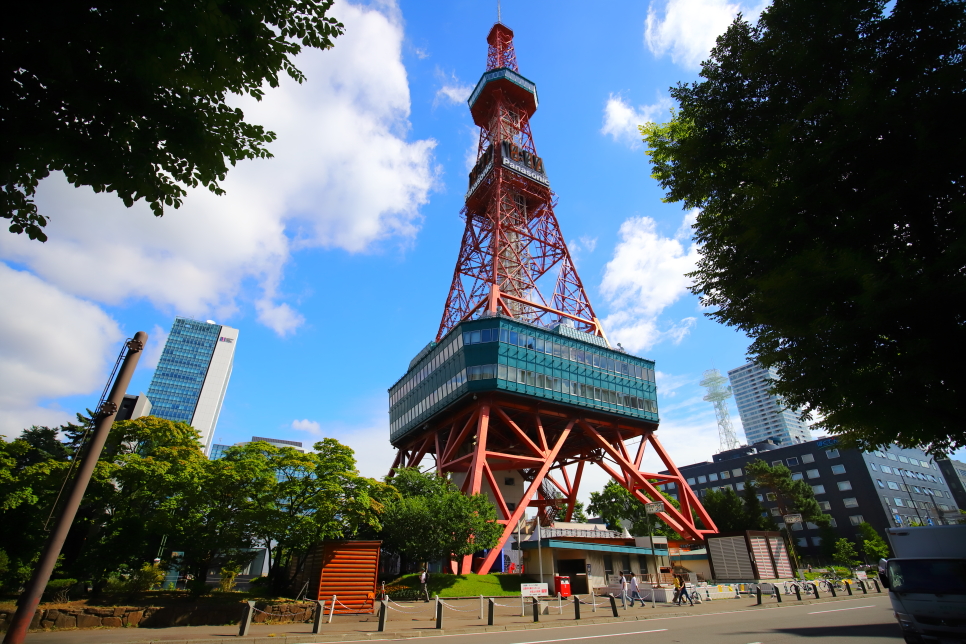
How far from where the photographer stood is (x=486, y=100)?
70.8 meters

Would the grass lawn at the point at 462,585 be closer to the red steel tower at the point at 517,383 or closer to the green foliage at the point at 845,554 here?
the red steel tower at the point at 517,383

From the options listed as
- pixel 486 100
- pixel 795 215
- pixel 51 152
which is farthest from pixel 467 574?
pixel 486 100

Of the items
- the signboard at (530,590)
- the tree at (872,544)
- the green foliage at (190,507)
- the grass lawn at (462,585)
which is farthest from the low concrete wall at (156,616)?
the tree at (872,544)

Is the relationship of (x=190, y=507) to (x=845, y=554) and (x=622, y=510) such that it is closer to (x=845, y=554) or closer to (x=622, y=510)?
(x=622, y=510)

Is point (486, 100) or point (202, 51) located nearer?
point (202, 51)

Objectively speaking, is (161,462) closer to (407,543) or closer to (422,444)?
(407,543)

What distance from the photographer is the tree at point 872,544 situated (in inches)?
2461

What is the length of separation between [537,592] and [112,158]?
69.1ft

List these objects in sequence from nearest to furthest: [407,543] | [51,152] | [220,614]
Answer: [51,152] → [220,614] → [407,543]

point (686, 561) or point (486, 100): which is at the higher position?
point (486, 100)

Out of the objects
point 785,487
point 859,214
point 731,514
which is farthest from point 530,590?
point 731,514

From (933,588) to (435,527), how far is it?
24150 millimetres

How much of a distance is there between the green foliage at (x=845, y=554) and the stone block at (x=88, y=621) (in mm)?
77340

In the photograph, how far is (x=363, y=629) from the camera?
15.1 metres
